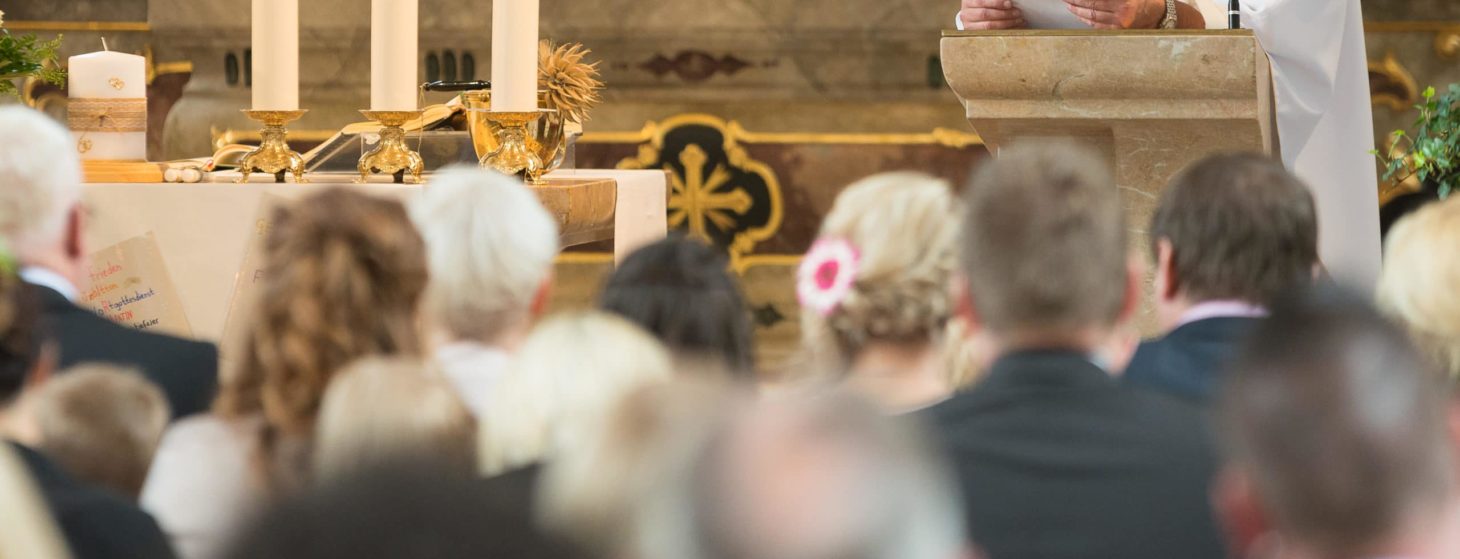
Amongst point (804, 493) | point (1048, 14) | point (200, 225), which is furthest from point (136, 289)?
point (804, 493)

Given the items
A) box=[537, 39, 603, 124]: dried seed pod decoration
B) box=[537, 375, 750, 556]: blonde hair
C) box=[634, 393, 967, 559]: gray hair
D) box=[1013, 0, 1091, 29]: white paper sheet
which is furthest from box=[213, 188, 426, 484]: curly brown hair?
box=[1013, 0, 1091, 29]: white paper sheet

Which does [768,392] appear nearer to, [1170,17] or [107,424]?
[107,424]

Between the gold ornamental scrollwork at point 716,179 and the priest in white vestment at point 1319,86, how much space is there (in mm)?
3321

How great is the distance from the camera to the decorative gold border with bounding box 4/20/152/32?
301 inches

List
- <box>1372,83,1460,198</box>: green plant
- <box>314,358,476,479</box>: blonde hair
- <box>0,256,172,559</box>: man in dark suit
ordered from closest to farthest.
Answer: <box>314,358,476,479</box>: blonde hair, <box>0,256,172,559</box>: man in dark suit, <box>1372,83,1460,198</box>: green plant

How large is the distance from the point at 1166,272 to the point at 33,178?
4.81 ft

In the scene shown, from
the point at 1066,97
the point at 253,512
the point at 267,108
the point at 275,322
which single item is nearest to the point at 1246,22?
the point at 1066,97

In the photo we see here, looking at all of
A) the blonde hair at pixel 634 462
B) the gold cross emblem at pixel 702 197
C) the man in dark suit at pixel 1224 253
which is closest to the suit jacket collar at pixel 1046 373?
the man in dark suit at pixel 1224 253

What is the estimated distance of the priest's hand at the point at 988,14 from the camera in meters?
3.98

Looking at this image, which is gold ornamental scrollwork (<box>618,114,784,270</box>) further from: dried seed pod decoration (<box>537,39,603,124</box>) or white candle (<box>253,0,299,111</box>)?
white candle (<box>253,0,299,111</box>)

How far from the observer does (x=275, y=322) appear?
194cm

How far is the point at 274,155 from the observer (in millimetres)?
3586

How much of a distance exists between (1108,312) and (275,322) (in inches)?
33.8

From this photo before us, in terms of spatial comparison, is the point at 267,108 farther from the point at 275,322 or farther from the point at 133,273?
the point at 275,322
